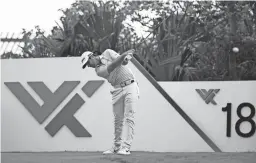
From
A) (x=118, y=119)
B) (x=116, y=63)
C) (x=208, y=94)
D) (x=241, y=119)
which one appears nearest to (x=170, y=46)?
(x=208, y=94)

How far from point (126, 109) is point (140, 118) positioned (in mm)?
2641

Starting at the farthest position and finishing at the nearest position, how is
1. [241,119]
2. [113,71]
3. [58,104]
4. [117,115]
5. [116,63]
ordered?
[58,104]
[241,119]
[117,115]
[113,71]
[116,63]

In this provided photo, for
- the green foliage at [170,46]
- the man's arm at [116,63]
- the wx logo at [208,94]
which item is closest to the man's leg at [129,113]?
the man's arm at [116,63]

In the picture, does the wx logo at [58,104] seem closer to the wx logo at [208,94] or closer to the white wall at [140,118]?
the white wall at [140,118]

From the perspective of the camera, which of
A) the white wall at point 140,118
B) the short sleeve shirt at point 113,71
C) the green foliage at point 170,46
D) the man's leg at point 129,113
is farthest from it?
the green foliage at point 170,46

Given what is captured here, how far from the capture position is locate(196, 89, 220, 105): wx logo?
38.5 ft

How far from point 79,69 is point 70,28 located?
5.63 ft

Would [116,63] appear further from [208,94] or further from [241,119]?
[241,119]

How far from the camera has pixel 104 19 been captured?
13227mm

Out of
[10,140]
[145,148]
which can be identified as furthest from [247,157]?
[10,140]

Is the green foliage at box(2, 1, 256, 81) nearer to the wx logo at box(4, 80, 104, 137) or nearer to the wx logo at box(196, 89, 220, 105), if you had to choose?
the wx logo at box(196, 89, 220, 105)

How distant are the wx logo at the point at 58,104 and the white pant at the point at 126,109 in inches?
101

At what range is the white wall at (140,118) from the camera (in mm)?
11633

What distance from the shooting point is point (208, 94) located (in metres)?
11.8
